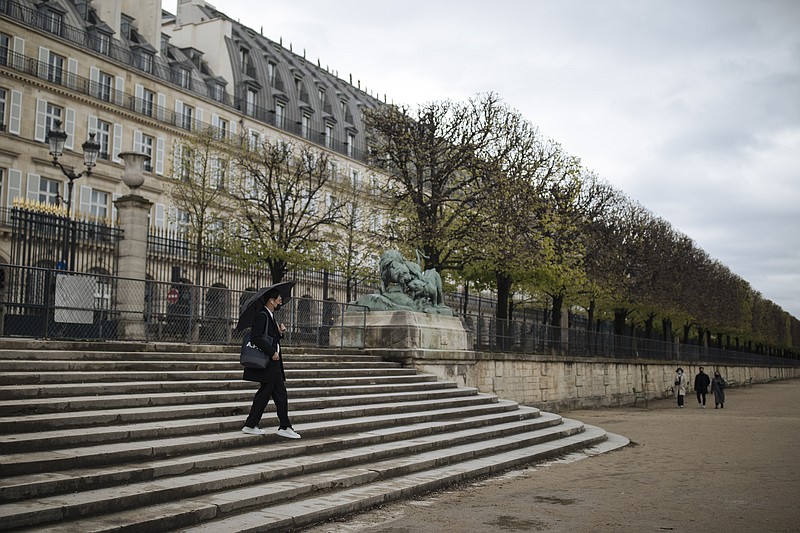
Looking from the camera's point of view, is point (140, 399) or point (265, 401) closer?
point (265, 401)


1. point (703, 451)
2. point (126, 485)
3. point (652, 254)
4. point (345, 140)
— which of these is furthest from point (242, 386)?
point (345, 140)

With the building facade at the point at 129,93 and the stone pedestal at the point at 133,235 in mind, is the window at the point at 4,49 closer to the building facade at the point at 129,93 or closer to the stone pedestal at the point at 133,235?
the building facade at the point at 129,93

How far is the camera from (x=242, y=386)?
11617 millimetres

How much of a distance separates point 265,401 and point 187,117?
3820cm

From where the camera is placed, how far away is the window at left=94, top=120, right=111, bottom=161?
130 ft

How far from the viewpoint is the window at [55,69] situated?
37.3m

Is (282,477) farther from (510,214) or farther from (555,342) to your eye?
(555,342)

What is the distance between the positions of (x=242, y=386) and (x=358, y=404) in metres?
2.15

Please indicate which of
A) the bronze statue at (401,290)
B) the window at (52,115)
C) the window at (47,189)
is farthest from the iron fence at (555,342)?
the window at (52,115)

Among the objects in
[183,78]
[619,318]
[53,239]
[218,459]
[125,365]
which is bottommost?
[218,459]

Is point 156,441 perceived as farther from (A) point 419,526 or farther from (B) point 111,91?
(B) point 111,91

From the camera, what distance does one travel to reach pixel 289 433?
9875 millimetres

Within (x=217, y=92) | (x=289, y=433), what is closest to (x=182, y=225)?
(x=217, y=92)

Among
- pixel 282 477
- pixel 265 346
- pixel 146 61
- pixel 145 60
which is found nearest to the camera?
pixel 282 477
